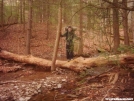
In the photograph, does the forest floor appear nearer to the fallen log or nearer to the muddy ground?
the muddy ground

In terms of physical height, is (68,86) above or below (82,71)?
below

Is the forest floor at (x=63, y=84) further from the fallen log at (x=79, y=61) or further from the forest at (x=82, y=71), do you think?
the fallen log at (x=79, y=61)

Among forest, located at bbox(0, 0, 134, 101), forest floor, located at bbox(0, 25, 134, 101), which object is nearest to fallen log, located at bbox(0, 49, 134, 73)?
forest, located at bbox(0, 0, 134, 101)

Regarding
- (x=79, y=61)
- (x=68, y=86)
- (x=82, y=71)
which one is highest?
(x=79, y=61)

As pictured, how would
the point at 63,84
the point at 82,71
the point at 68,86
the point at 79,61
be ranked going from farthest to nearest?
the point at 79,61 → the point at 82,71 → the point at 63,84 → the point at 68,86

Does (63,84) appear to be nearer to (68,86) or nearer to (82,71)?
(68,86)

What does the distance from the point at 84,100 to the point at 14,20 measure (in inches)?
771

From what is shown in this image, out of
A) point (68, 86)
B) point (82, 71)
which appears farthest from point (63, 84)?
point (82, 71)

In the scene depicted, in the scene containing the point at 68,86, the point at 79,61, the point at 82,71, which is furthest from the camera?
the point at 79,61

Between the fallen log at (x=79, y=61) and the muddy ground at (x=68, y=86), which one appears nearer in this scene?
the muddy ground at (x=68, y=86)

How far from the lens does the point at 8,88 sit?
20.5ft

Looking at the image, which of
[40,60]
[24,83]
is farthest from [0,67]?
[24,83]

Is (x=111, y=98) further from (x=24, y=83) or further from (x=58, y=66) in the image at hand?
(x=58, y=66)

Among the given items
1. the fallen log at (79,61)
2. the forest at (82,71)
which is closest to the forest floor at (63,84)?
the forest at (82,71)
